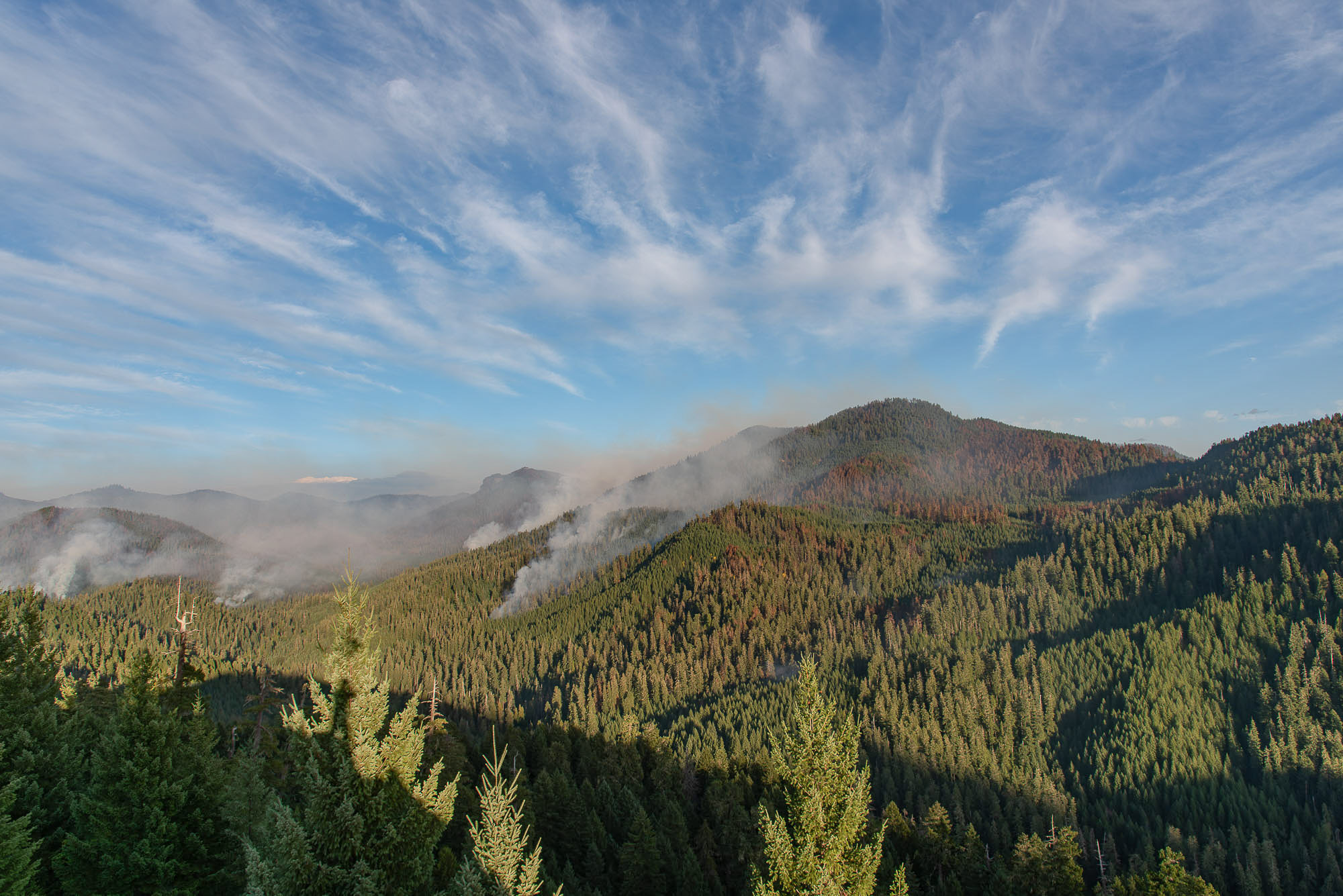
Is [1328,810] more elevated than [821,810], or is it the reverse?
[821,810]

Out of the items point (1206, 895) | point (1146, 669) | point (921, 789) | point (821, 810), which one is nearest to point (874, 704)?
point (921, 789)

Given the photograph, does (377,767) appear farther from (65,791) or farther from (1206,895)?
(1206,895)

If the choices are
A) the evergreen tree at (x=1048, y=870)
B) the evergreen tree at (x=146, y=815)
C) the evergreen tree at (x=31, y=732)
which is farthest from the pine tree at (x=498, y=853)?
the evergreen tree at (x=1048, y=870)

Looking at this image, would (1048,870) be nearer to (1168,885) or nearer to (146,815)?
(1168,885)

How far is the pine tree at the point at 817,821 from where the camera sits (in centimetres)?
2034

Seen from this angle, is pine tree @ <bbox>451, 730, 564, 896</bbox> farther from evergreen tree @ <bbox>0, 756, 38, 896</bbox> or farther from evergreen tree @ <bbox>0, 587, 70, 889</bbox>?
evergreen tree @ <bbox>0, 587, 70, 889</bbox>

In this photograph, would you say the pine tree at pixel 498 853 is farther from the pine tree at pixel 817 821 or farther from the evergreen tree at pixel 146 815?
the evergreen tree at pixel 146 815

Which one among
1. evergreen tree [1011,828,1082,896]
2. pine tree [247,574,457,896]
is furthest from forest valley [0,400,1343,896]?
evergreen tree [1011,828,1082,896]

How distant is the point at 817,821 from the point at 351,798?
1492cm

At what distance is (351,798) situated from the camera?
15969 millimetres

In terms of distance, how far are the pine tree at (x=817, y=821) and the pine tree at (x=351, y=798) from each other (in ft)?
35.9

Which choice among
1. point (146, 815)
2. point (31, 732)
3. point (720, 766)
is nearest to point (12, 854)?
point (146, 815)

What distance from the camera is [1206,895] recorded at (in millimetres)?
53812

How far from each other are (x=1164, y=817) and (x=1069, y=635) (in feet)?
281
